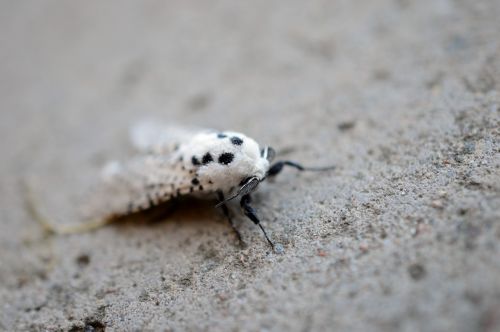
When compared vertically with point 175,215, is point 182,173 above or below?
above

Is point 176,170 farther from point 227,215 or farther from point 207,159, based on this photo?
point 227,215

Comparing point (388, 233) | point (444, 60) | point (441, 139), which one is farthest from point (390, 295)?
point (444, 60)

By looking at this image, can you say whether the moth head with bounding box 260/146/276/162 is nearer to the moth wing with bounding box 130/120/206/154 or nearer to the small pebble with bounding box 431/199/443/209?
the moth wing with bounding box 130/120/206/154

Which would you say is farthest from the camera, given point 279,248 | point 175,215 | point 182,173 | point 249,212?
point 175,215

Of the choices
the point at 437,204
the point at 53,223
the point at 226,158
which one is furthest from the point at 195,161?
the point at 437,204

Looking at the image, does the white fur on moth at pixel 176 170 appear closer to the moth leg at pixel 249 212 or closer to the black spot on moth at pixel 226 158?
the black spot on moth at pixel 226 158

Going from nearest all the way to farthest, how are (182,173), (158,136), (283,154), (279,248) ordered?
1. (279,248)
2. (182,173)
3. (283,154)
4. (158,136)

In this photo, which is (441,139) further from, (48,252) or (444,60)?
(48,252)

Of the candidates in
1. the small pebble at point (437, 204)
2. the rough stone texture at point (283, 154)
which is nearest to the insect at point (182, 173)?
the rough stone texture at point (283, 154)
